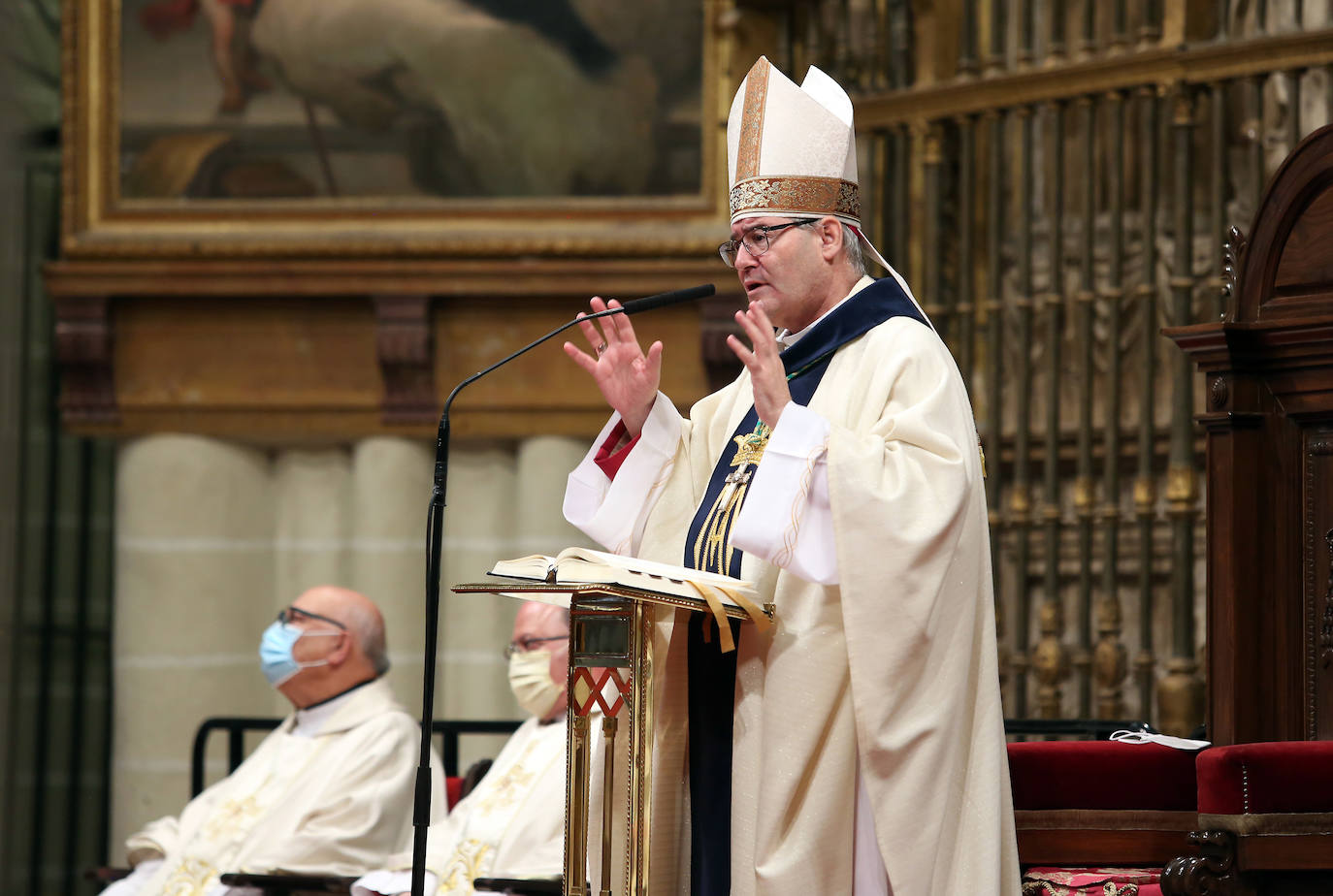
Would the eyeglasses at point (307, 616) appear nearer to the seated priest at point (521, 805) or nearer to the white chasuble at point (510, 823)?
the seated priest at point (521, 805)

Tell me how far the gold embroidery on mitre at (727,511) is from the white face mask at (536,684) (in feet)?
8.27

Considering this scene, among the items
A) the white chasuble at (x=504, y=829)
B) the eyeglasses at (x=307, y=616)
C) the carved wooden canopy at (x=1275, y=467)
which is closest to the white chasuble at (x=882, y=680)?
the carved wooden canopy at (x=1275, y=467)

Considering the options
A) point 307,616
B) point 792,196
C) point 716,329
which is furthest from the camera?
point 716,329

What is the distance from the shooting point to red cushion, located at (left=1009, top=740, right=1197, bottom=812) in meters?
3.85

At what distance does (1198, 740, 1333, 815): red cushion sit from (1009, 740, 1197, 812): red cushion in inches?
15.0

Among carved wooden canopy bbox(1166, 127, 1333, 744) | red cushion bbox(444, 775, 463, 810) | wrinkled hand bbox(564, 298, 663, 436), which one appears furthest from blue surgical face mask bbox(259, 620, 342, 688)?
carved wooden canopy bbox(1166, 127, 1333, 744)

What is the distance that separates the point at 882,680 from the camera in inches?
123

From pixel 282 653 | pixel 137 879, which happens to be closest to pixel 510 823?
pixel 282 653

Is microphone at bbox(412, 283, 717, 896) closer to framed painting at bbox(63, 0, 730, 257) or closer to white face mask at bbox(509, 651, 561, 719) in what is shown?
white face mask at bbox(509, 651, 561, 719)

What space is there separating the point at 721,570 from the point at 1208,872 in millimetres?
1075

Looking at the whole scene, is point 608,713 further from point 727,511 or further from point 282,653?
point 282,653

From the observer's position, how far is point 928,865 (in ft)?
10.2

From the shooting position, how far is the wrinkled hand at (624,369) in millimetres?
3520

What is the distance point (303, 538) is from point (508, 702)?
3.59 ft
